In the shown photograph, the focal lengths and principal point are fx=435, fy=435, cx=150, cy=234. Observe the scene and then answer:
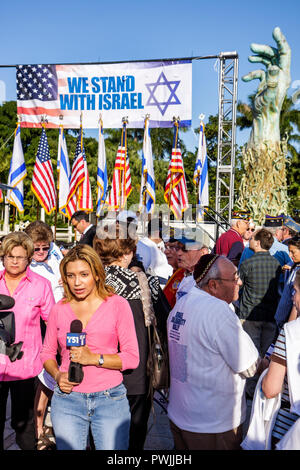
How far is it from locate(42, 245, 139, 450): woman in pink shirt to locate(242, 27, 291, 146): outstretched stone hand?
2280 centimetres

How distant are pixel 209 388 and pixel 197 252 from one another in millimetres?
2066

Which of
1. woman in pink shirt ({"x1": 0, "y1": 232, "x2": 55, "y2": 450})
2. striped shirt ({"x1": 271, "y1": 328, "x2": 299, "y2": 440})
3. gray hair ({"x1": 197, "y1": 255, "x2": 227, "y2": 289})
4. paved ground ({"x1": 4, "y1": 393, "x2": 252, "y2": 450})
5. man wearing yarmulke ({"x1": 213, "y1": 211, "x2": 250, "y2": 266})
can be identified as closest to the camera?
striped shirt ({"x1": 271, "y1": 328, "x2": 299, "y2": 440})

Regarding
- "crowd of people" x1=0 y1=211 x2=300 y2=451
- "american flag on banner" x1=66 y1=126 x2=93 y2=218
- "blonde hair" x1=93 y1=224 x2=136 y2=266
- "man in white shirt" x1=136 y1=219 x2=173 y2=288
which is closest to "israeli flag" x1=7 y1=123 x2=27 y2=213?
"american flag on banner" x1=66 y1=126 x2=93 y2=218

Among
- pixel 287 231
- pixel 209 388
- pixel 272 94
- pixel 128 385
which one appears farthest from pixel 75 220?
pixel 272 94

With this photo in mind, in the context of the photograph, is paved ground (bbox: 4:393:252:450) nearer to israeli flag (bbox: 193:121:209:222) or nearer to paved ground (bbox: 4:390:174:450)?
paved ground (bbox: 4:390:174:450)

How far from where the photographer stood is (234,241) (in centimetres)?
724

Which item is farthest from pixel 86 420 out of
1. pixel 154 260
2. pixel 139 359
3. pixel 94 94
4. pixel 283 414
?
pixel 94 94

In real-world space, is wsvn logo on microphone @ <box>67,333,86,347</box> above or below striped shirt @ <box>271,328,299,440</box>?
above

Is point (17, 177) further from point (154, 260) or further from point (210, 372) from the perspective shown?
point (210, 372)

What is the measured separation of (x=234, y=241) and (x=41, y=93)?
38.2 feet

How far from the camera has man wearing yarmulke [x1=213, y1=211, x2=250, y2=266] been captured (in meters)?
7.01

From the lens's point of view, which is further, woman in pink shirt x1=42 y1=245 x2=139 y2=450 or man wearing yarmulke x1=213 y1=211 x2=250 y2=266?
man wearing yarmulke x1=213 y1=211 x2=250 y2=266

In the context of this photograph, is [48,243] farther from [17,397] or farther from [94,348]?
[94,348]

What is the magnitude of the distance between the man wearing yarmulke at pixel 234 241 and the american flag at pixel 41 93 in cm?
1042
